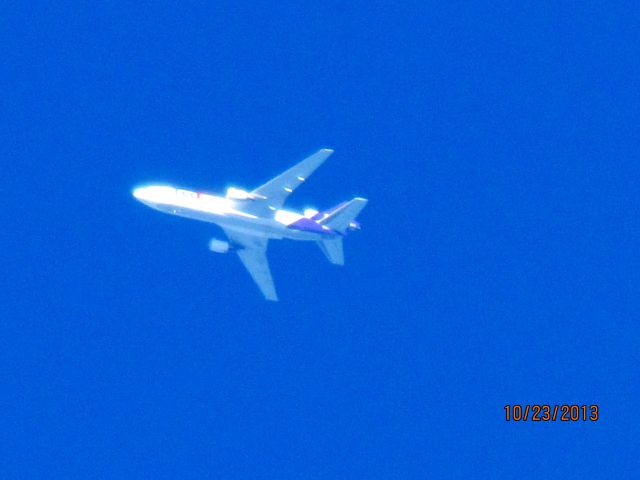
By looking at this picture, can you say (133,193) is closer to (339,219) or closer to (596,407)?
(339,219)

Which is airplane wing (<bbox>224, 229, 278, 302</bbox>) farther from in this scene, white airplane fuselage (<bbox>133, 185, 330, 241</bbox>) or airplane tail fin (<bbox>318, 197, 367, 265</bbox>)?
airplane tail fin (<bbox>318, 197, 367, 265</bbox>)

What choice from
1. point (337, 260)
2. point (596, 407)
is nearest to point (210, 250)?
point (337, 260)

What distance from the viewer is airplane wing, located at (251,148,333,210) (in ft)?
303

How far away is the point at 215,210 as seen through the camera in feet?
309

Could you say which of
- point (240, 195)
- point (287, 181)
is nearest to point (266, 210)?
point (240, 195)

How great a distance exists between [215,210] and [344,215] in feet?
35.0

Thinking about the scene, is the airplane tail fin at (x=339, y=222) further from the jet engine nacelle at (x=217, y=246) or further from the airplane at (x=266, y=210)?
the jet engine nacelle at (x=217, y=246)

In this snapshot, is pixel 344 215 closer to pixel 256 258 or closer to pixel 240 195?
pixel 240 195

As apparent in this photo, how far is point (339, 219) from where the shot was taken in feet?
309

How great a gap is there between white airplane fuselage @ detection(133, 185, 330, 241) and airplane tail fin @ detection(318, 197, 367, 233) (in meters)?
0.60

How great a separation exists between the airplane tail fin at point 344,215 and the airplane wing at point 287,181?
12.4 feet

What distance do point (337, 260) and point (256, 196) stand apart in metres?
8.80

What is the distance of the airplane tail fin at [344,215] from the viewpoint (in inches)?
3668

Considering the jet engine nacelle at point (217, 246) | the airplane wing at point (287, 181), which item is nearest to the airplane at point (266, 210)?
the airplane wing at point (287, 181)
